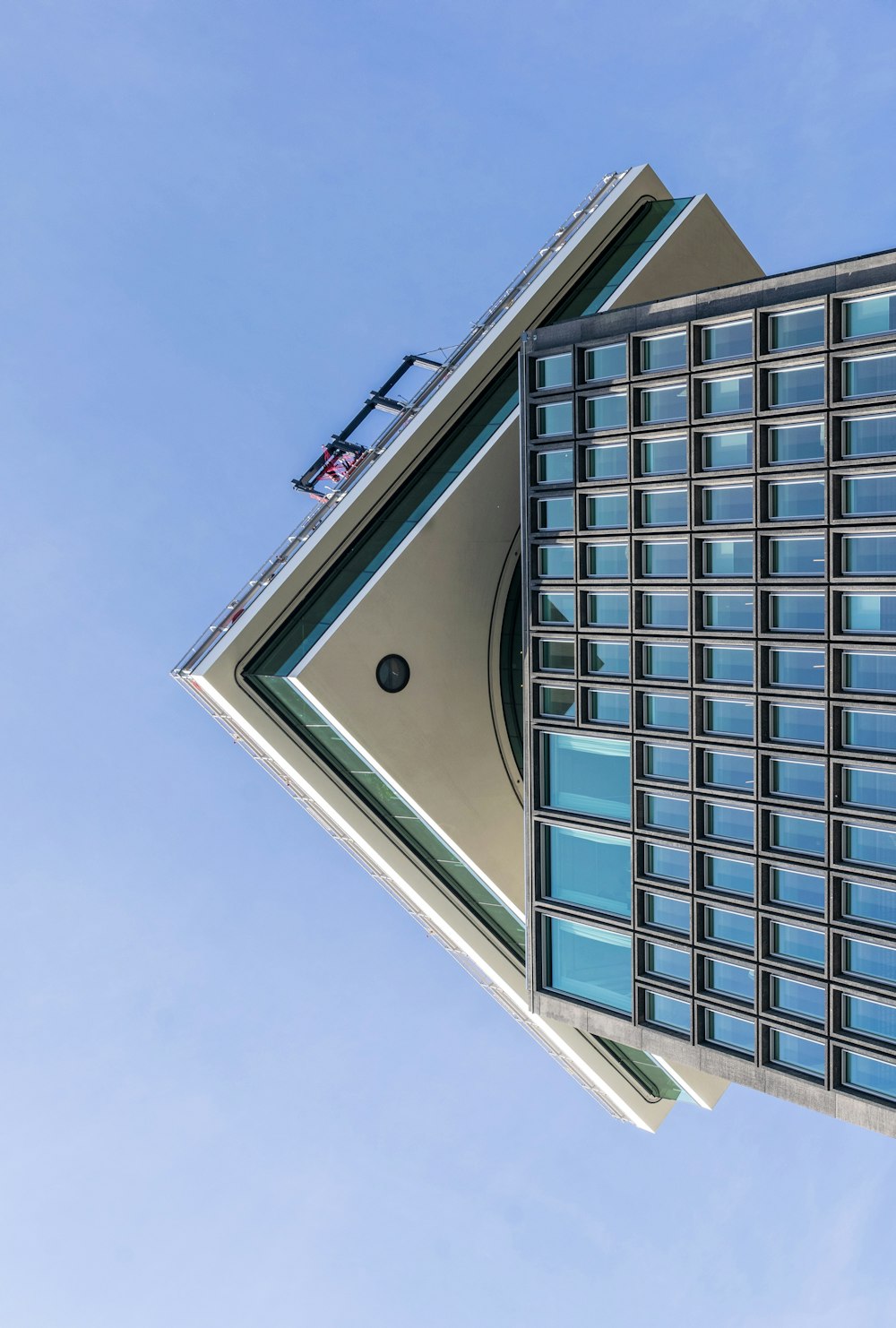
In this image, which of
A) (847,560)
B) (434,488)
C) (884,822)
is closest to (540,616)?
(434,488)

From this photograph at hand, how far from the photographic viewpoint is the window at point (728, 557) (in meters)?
30.2

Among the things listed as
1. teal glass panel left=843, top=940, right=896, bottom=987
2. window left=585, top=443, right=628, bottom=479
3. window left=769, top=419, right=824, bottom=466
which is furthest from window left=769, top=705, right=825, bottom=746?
window left=585, top=443, right=628, bottom=479

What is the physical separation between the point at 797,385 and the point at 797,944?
1616 cm

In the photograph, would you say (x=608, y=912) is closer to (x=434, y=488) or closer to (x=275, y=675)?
(x=275, y=675)

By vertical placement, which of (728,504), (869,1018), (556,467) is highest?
(556,467)

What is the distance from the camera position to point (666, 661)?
32.7 meters

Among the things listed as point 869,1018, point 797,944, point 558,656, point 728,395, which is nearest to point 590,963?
point 797,944

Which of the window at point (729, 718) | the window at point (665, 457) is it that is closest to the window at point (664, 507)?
the window at point (665, 457)

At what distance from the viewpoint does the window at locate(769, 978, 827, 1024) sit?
29172 millimetres

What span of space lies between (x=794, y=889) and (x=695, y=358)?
16274 mm

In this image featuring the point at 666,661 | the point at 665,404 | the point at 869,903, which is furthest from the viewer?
the point at 666,661

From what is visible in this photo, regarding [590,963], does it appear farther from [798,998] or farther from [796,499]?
[796,499]

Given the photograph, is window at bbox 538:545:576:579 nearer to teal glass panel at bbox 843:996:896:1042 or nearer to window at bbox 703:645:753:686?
window at bbox 703:645:753:686

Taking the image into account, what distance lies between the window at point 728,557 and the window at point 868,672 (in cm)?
394
